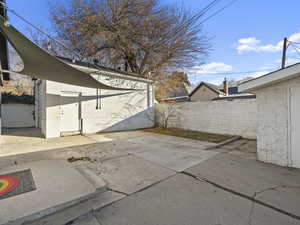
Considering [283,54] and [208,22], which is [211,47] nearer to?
[208,22]

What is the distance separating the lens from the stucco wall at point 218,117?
701cm

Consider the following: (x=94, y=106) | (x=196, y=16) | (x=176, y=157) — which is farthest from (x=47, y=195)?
(x=196, y=16)

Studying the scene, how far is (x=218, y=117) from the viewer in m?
8.04

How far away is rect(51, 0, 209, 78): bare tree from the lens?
31.9 ft

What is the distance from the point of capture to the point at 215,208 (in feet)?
6.54

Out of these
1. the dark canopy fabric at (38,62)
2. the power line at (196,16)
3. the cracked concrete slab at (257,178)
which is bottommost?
the cracked concrete slab at (257,178)

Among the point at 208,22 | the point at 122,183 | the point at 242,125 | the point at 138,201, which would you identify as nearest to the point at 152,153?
the point at 122,183

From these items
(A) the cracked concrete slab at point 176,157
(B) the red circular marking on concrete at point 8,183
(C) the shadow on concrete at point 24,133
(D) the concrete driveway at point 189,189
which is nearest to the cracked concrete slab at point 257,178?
(D) the concrete driveway at point 189,189

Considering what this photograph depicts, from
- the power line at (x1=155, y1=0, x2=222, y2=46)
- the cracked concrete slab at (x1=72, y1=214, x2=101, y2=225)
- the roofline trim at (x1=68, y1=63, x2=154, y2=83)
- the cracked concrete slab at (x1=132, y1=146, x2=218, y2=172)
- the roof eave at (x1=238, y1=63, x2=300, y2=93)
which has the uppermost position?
the power line at (x1=155, y1=0, x2=222, y2=46)

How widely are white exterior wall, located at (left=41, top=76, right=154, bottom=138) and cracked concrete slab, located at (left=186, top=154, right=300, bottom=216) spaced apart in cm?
633

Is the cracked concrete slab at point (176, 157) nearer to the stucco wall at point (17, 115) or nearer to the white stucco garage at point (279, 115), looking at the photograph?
the white stucco garage at point (279, 115)

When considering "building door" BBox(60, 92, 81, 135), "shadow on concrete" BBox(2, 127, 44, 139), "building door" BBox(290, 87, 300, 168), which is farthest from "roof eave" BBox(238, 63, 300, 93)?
"shadow on concrete" BBox(2, 127, 44, 139)

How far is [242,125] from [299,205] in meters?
5.76

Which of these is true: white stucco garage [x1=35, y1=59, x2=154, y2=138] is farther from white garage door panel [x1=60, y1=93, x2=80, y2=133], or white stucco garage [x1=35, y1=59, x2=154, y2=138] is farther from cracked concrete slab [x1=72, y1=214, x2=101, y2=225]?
cracked concrete slab [x1=72, y1=214, x2=101, y2=225]
